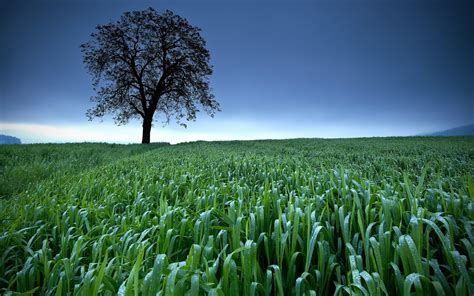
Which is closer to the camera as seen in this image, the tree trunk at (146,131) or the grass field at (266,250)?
the grass field at (266,250)

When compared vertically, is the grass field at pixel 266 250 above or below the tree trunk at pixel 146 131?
below

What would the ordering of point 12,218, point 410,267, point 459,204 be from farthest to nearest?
1. point 12,218
2. point 459,204
3. point 410,267

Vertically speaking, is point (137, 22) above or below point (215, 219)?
above

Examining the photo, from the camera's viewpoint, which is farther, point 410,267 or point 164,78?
point 164,78

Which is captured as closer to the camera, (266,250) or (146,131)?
(266,250)

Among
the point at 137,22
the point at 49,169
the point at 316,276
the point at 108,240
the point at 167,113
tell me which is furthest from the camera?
the point at 167,113

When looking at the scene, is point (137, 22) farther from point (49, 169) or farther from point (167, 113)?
point (49, 169)

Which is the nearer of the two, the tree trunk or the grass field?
the grass field

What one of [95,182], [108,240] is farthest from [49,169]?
[108,240]

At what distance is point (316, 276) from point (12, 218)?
4.05 m

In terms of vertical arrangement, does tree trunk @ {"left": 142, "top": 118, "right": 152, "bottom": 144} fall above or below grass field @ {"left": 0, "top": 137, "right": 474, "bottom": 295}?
above

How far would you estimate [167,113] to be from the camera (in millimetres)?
28969

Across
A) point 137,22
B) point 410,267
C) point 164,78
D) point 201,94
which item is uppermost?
point 137,22

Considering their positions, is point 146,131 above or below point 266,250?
above
